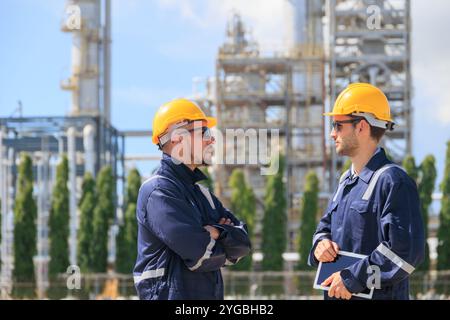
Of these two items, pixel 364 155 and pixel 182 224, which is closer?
pixel 182 224

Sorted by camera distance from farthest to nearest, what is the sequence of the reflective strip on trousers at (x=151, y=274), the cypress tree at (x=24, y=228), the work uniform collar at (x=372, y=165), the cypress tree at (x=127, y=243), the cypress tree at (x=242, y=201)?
the cypress tree at (x=242, y=201)
the cypress tree at (x=127, y=243)
the cypress tree at (x=24, y=228)
the work uniform collar at (x=372, y=165)
the reflective strip on trousers at (x=151, y=274)

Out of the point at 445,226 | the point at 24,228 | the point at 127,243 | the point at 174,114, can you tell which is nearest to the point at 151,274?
the point at 174,114

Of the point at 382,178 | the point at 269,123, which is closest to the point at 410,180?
the point at 382,178

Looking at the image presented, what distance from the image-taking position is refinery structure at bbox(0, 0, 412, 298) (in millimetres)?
38625

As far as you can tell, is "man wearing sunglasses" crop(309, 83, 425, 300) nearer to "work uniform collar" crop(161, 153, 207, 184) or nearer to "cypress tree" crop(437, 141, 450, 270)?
"work uniform collar" crop(161, 153, 207, 184)

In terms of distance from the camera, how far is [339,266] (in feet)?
15.1

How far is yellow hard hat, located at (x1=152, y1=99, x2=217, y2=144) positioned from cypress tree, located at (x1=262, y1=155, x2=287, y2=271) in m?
28.0

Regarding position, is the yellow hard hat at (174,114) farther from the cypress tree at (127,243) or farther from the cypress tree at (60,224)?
the cypress tree at (60,224)

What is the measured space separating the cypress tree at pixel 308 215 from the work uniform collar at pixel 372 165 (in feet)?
90.3

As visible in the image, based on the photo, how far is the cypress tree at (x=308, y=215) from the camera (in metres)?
32.6

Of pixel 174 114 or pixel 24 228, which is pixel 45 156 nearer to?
pixel 24 228

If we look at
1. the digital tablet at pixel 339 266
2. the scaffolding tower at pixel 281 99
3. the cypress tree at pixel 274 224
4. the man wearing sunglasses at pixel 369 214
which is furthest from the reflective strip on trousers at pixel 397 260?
the scaffolding tower at pixel 281 99

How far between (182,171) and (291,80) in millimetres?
35996
